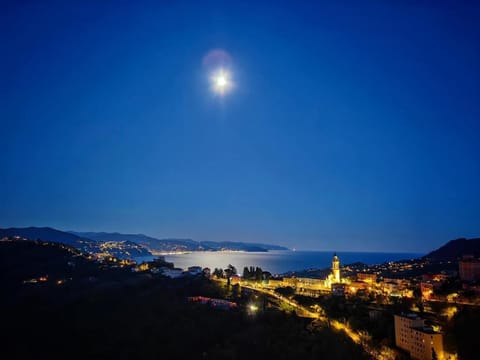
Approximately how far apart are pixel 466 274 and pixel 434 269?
16972mm

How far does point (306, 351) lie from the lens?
21.3m

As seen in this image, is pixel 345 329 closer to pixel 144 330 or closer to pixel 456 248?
pixel 144 330

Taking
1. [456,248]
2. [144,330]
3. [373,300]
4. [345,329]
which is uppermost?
[456,248]

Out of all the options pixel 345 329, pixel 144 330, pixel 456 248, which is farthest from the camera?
pixel 456 248

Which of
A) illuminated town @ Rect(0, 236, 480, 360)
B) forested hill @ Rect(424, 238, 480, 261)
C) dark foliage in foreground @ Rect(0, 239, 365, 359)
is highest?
forested hill @ Rect(424, 238, 480, 261)

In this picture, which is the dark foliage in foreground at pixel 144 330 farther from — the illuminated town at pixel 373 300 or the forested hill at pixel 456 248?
the forested hill at pixel 456 248

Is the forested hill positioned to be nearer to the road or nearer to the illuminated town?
the illuminated town

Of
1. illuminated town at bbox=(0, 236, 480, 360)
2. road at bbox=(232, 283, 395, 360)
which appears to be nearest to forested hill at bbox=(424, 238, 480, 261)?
illuminated town at bbox=(0, 236, 480, 360)

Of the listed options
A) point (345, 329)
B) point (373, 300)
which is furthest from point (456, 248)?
point (345, 329)

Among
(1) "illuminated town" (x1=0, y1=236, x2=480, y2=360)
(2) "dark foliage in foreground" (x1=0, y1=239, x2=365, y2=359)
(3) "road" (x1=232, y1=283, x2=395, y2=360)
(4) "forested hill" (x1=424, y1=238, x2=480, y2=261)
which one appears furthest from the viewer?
(4) "forested hill" (x1=424, y1=238, x2=480, y2=261)

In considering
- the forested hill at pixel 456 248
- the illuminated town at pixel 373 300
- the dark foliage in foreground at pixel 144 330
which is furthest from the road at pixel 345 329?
the forested hill at pixel 456 248

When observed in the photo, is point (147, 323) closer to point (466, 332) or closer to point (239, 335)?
point (239, 335)

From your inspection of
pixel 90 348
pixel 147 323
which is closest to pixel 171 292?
pixel 147 323

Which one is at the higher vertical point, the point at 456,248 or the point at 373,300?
the point at 456,248
